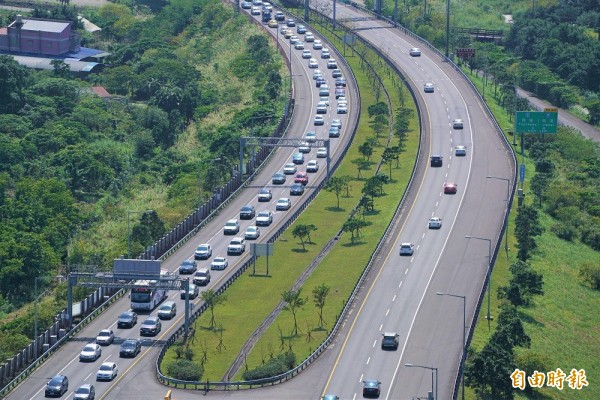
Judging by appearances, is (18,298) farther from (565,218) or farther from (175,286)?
(565,218)

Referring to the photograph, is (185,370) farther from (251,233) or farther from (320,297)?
(251,233)

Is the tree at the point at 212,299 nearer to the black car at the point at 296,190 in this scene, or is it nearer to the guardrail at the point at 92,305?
the guardrail at the point at 92,305

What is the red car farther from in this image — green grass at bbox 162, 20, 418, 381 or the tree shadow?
the tree shadow

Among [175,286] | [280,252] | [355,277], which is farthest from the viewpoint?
[280,252]

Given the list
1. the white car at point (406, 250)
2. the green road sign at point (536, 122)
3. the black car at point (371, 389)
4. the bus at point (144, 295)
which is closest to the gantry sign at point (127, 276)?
the bus at point (144, 295)

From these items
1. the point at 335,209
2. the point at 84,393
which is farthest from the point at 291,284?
the point at 84,393

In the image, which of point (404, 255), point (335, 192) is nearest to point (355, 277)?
point (404, 255)
